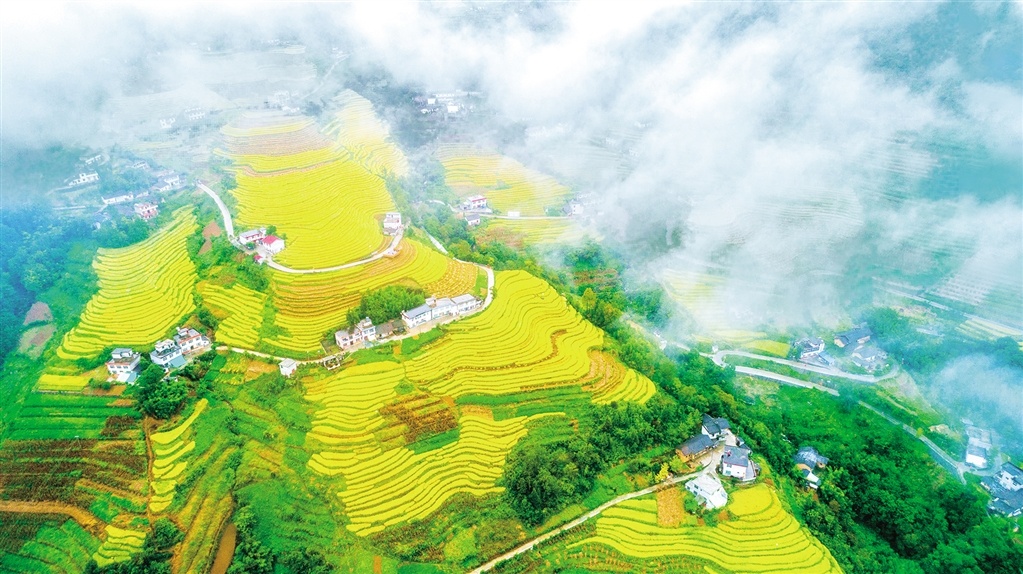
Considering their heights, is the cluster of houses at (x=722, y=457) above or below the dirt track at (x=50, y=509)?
above

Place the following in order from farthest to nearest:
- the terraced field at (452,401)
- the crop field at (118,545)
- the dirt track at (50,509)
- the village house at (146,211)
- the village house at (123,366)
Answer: the village house at (146,211) → the village house at (123,366) → the terraced field at (452,401) → the dirt track at (50,509) → the crop field at (118,545)

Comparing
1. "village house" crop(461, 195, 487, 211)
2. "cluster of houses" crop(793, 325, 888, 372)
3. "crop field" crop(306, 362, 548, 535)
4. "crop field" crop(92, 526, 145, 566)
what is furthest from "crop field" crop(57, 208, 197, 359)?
"cluster of houses" crop(793, 325, 888, 372)

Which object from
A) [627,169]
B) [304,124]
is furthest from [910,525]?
[304,124]

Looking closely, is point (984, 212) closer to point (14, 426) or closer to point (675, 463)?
point (675, 463)

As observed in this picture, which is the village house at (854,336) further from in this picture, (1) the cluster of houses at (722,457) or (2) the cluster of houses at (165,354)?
(2) the cluster of houses at (165,354)

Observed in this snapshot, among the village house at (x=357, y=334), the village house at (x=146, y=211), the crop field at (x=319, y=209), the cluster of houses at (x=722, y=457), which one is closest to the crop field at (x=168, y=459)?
the village house at (x=357, y=334)

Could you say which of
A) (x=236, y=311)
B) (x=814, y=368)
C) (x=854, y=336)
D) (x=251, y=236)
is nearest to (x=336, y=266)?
(x=236, y=311)

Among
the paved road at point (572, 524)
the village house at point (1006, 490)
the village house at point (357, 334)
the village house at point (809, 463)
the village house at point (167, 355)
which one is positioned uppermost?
the village house at point (357, 334)

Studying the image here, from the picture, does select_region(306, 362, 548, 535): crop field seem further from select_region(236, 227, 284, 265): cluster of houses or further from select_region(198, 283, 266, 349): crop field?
select_region(236, 227, 284, 265): cluster of houses
